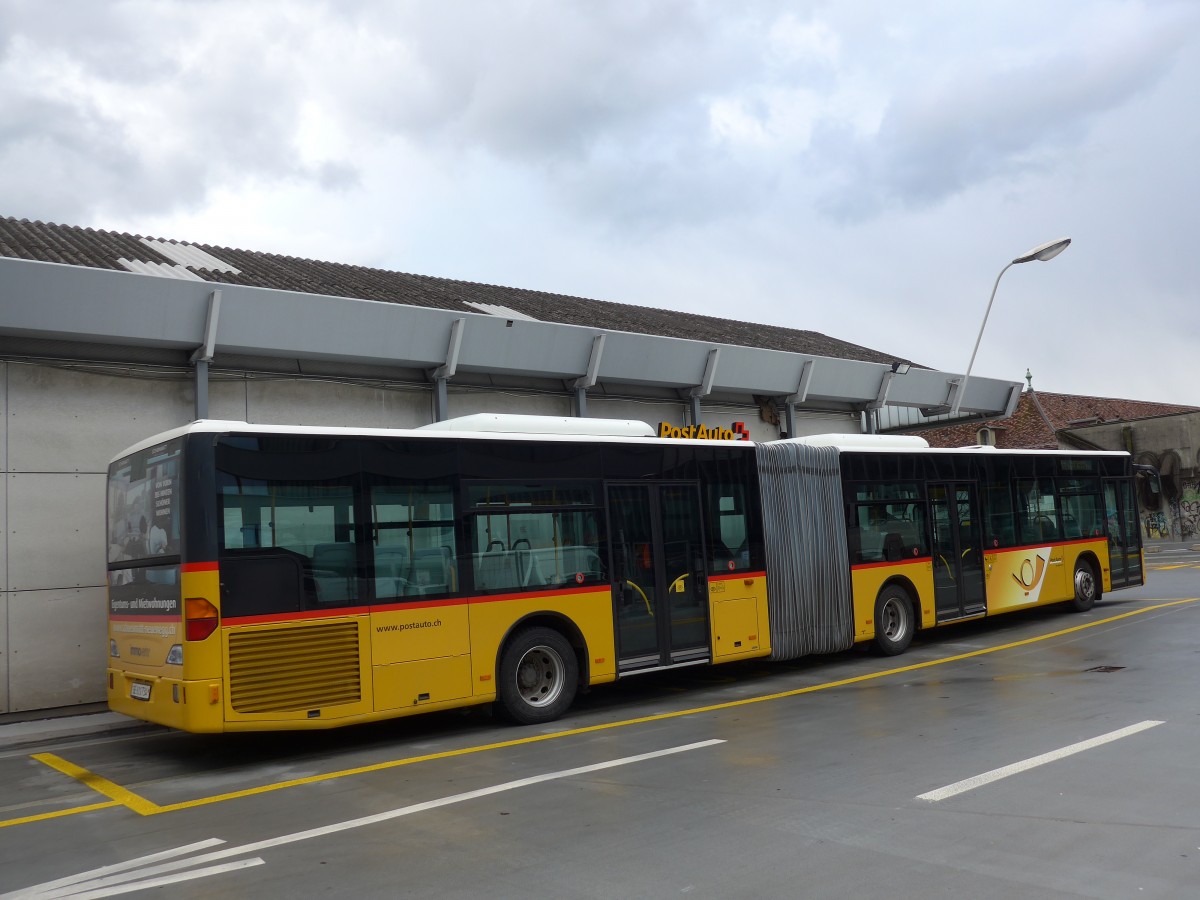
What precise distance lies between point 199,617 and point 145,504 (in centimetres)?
154

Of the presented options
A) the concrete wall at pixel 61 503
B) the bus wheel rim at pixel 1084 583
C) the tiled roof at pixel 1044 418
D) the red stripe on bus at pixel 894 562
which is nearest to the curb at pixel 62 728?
the concrete wall at pixel 61 503

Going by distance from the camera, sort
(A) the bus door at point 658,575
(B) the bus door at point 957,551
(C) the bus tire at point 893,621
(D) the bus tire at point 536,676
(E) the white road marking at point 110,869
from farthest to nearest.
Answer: (B) the bus door at point 957,551 < (C) the bus tire at point 893,621 < (A) the bus door at point 658,575 < (D) the bus tire at point 536,676 < (E) the white road marking at point 110,869

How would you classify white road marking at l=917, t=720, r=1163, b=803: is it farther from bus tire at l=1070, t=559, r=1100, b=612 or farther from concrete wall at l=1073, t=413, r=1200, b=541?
concrete wall at l=1073, t=413, r=1200, b=541

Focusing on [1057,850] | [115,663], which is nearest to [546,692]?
[115,663]

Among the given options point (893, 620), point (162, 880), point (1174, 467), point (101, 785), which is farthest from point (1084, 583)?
point (1174, 467)

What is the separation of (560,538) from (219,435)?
12.0 feet

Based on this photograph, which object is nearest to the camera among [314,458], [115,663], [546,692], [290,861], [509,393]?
[290,861]

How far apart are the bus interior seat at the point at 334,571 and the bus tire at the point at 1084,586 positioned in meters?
14.2

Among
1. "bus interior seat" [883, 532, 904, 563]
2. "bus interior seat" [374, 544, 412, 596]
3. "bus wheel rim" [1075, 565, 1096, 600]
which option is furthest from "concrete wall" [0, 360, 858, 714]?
"bus wheel rim" [1075, 565, 1096, 600]

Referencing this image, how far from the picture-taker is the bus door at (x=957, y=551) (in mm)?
15414

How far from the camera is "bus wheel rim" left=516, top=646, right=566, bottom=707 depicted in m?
10.5

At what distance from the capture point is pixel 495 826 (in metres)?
6.34

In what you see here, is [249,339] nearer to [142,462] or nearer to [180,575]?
[142,462]

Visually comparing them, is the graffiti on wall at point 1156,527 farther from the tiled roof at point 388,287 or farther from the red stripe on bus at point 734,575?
the red stripe on bus at point 734,575
